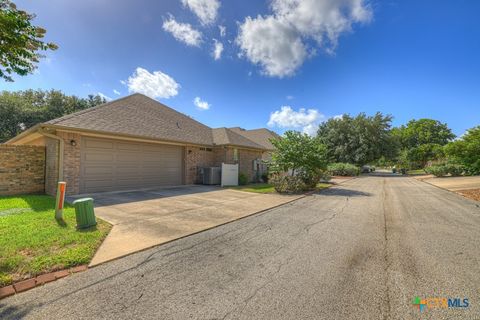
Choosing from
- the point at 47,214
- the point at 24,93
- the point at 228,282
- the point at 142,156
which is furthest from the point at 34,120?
the point at 228,282

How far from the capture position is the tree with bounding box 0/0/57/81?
357cm

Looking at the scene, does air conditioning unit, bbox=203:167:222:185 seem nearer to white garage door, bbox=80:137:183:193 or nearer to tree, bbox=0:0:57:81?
white garage door, bbox=80:137:183:193

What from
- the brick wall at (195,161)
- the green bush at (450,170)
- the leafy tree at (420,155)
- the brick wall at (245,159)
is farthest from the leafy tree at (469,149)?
the leafy tree at (420,155)

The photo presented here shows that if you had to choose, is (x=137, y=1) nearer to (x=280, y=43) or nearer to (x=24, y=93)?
(x=280, y=43)

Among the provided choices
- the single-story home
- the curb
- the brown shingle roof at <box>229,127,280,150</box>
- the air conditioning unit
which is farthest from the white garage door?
the brown shingle roof at <box>229,127,280,150</box>

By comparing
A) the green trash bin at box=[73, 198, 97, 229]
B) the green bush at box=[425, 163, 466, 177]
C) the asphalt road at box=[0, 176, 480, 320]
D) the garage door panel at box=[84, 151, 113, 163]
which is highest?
the garage door panel at box=[84, 151, 113, 163]

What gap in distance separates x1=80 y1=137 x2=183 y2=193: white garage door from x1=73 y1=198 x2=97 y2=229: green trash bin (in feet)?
17.4

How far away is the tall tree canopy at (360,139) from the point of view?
3312cm

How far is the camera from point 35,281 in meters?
2.80

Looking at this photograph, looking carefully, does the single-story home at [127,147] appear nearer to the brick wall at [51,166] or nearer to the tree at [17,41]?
the brick wall at [51,166]

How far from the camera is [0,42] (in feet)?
12.0

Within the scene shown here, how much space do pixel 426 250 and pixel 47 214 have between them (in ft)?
29.8

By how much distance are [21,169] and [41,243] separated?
8.15 metres

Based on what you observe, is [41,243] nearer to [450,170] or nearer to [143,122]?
[143,122]
